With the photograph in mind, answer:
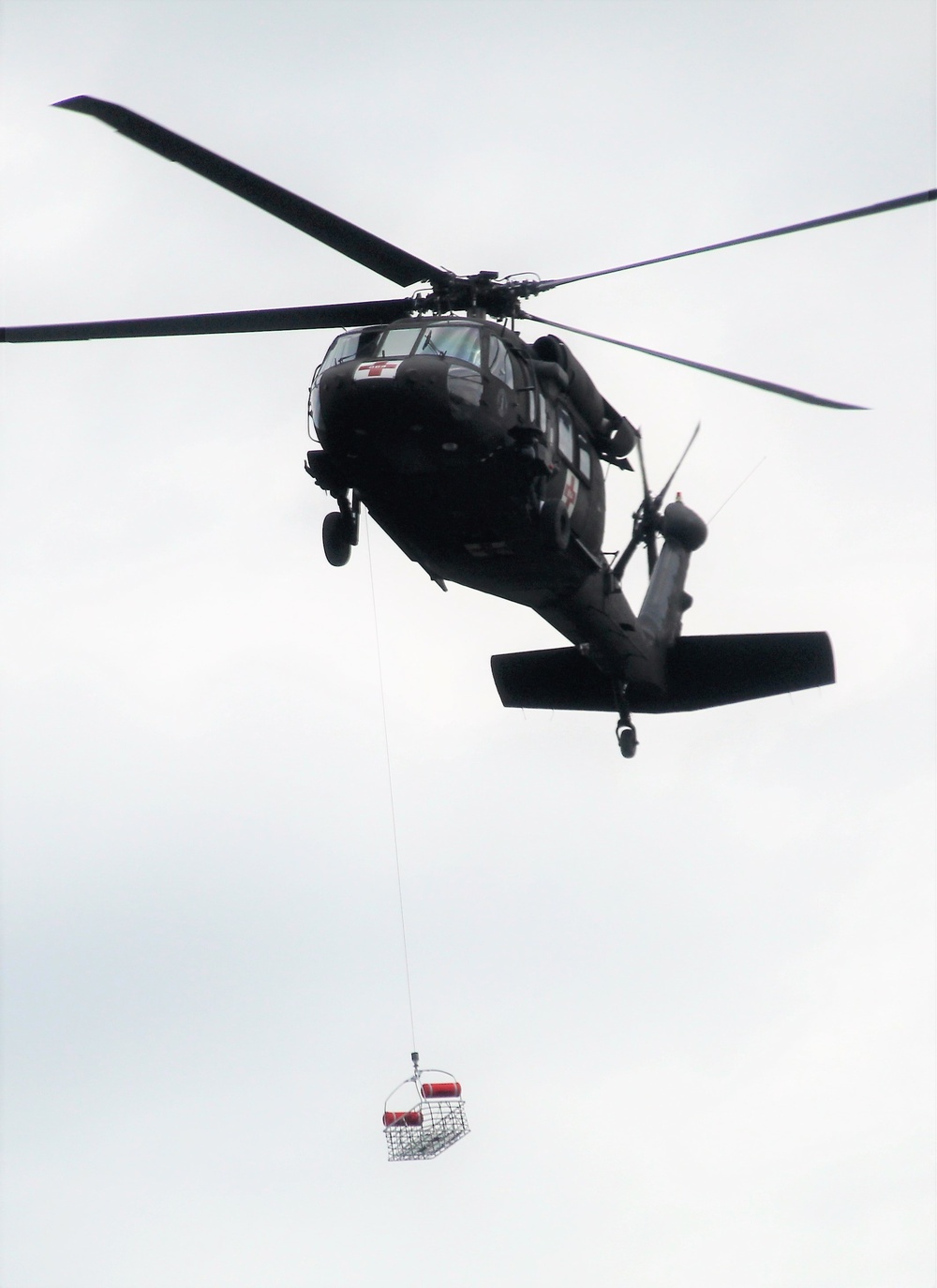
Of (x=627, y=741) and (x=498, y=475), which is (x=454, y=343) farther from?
(x=627, y=741)

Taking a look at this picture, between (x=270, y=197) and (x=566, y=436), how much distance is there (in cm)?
394

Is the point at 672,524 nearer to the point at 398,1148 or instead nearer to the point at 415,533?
the point at 415,533

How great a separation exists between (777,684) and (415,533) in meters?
5.71

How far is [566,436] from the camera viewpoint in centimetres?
1755

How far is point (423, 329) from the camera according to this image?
16.2 m

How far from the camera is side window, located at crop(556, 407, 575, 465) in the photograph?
1738cm

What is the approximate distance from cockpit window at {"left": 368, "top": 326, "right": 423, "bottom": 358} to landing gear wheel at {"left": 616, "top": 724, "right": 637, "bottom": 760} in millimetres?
6197

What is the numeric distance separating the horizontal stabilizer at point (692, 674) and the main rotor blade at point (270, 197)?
6.18 m

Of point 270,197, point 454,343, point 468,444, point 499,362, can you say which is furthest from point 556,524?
point 270,197

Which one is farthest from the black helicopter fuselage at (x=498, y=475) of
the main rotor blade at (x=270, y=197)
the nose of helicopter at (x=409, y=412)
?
the main rotor blade at (x=270, y=197)

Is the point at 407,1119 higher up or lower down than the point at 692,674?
lower down

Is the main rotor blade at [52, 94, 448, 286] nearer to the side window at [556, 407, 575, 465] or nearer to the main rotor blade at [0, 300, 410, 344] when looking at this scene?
the main rotor blade at [0, 300, 410, 344]

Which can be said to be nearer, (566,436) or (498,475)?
(498,475)

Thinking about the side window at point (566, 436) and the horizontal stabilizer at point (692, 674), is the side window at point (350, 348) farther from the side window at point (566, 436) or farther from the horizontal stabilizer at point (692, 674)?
the horizontal stabilizer at point (692, 674)
